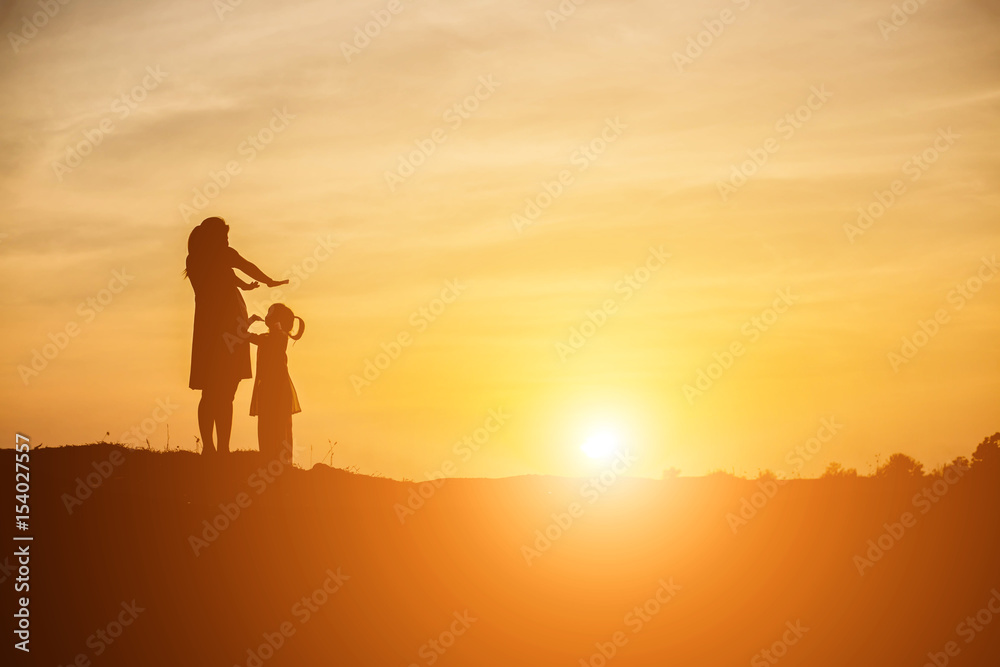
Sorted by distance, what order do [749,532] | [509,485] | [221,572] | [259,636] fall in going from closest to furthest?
1. [259,636]
2. [221,572]
3. [749,532]
4. [509,485]

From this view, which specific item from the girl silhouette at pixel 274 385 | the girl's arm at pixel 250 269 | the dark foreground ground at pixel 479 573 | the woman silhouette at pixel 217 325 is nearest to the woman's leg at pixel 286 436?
the girl silhouette at pixel 274 385

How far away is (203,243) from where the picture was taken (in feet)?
53.0

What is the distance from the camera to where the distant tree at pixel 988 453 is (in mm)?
19312

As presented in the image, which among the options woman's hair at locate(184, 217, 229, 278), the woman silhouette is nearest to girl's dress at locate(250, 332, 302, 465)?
the woman silhouette

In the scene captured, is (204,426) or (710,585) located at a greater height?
(204,426)

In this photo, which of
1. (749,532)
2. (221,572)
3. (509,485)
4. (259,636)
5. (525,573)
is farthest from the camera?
(509,485)

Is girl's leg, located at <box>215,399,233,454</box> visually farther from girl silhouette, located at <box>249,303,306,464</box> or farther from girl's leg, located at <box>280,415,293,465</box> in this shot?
girl's leg, located at <box>280,415,293,465</box>

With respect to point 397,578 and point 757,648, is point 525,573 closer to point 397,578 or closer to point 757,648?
point 397,578

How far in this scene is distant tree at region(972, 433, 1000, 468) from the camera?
760 inches

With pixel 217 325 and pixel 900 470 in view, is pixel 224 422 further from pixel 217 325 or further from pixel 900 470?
pixel 900 470

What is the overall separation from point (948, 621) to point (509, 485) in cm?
756

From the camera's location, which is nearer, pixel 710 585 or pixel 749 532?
pixel 710 585

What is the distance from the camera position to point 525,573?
15.8m

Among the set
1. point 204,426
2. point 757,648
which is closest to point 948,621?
point 757,648
